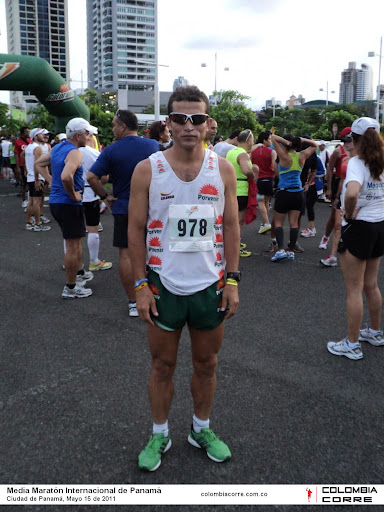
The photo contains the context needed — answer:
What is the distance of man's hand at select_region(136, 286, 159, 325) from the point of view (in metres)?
2.30

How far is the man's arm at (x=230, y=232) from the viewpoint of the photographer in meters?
2.37

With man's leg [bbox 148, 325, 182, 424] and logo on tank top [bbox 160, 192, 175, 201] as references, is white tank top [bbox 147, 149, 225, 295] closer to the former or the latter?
logo on tank top [bbox 160, 192, 175, 201]

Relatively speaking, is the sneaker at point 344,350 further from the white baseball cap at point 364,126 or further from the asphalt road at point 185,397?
the white baseball cap at point 364,126

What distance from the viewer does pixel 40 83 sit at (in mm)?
16984

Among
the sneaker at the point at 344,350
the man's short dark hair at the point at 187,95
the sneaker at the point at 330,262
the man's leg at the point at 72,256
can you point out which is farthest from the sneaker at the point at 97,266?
the man's short dark hair at the point at 187,95

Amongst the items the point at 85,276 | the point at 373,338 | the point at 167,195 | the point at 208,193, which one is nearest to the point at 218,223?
the point at 208,193

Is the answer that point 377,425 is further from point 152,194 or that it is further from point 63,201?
point 63,201

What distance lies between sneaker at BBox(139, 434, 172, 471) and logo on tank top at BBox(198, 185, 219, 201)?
1.38m

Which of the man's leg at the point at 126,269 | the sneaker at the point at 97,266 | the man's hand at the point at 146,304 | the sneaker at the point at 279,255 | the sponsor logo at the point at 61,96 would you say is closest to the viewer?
the man's hand at the point at 146,304

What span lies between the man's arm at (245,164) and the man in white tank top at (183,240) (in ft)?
14.4

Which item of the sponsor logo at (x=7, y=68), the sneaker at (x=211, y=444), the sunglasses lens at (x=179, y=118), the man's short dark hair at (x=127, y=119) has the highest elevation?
the sponsor logo at (x=7, y=68)

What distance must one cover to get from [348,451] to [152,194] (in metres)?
1.88

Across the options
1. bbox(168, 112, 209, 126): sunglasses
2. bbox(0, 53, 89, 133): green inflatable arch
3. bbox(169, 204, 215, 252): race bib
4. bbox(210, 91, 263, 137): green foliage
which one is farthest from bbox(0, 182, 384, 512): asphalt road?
bbox(210, 91, 263, 137): green foliage

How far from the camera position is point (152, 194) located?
226cm
